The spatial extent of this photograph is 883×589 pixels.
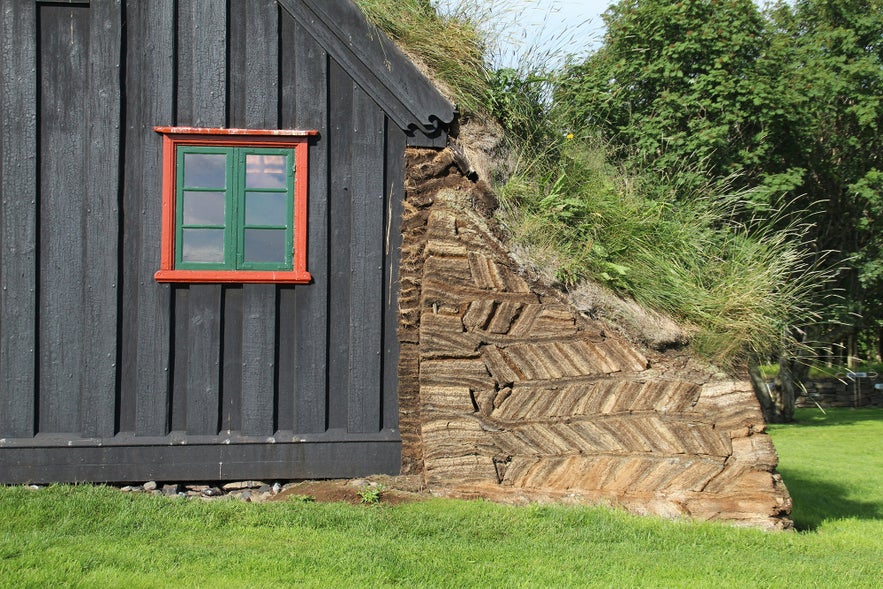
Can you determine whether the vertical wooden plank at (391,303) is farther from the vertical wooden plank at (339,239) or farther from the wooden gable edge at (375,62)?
the wooden gable edge at (375,62)

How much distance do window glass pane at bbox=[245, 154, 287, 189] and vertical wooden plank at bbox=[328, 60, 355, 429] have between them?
419 mm

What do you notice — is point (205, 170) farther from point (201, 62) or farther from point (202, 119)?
point (201, 62)

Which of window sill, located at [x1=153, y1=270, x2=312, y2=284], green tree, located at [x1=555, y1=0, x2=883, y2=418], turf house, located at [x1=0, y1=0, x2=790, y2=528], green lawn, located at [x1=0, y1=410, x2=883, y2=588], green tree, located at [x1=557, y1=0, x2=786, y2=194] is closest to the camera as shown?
green lawn, located at [x1=0, y1=410, x2=883, y2=588]

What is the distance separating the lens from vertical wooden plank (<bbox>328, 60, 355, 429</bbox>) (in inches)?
267

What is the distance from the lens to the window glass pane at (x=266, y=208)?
22.0 ft

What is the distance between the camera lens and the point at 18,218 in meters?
6.61

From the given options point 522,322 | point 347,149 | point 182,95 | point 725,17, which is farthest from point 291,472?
point 725,17

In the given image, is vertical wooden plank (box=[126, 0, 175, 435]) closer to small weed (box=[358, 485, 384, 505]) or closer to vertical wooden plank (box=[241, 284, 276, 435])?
vertical wooden plank (box=[241, 284, 276, 435])

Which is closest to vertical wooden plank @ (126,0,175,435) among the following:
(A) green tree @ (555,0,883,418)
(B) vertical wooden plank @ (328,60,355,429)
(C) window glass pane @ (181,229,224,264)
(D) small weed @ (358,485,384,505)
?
(C) window glass pane @ (181,229,224,264)

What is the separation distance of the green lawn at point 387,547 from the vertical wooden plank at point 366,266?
1054 millimetres

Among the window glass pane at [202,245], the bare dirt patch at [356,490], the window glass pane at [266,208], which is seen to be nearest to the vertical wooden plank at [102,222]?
the window glass pane at [202,245]

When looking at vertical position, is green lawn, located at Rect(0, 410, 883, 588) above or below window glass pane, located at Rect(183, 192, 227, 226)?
below

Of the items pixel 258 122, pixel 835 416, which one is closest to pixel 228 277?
pixel 258 122

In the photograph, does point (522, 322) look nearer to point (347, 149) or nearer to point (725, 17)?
point (347, 149)
